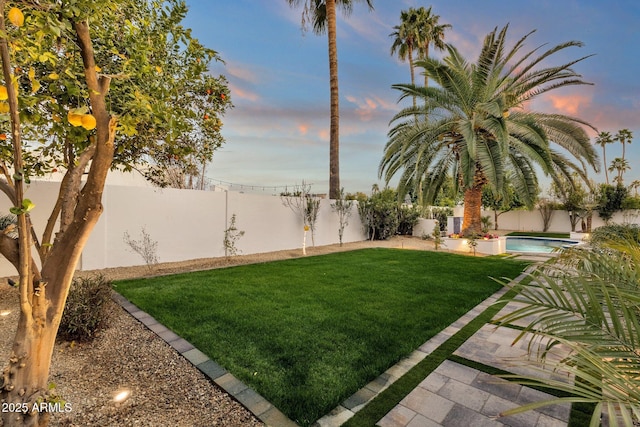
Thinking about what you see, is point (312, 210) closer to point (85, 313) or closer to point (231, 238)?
point (231, 238)

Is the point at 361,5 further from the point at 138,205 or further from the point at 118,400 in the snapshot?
the point at 118,400

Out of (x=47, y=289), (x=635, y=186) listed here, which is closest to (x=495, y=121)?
(x=47, y=289)

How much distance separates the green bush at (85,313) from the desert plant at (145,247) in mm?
3767

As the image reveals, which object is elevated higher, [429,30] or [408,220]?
[429,30]

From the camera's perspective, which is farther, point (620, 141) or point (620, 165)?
point (620, 165)

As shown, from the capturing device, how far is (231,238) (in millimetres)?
9008

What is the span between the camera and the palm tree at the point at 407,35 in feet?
62.2

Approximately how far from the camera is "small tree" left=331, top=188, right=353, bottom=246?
1256cm

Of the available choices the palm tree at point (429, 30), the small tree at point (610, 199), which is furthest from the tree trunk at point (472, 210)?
the small tree at point (610, 199)

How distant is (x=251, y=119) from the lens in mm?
12414

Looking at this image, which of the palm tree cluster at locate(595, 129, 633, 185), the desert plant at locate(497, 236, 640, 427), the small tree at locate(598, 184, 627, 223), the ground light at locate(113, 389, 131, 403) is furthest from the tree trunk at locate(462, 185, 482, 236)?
the palm tree cluster at locate(595, 129, 633, 185)

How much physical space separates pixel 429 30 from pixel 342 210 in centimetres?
1499

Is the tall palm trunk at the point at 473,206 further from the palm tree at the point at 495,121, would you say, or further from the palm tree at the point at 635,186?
the palm tree at the point at 635,186

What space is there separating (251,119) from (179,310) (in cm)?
1001
